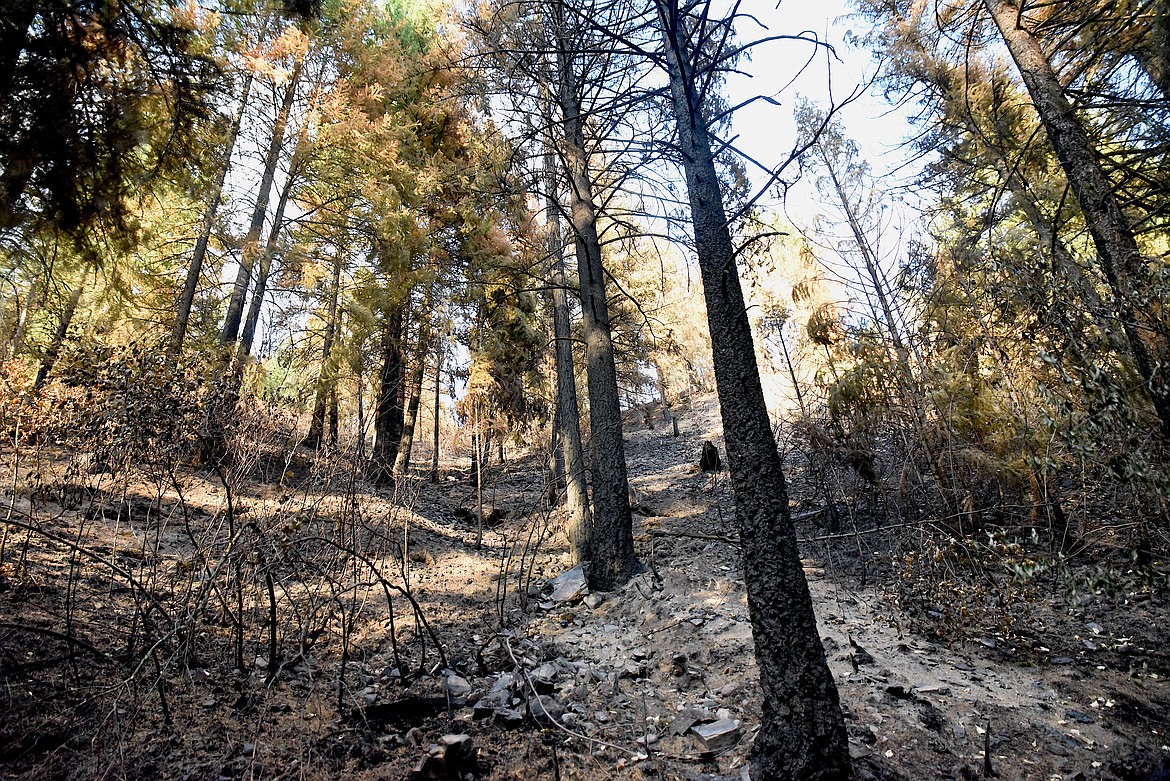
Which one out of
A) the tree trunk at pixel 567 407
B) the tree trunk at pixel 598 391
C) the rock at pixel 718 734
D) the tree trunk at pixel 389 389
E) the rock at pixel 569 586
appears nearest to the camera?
the rock at pixel 718 734

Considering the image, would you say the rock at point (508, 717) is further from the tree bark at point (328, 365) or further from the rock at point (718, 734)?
the tree bark at point (328, 365)

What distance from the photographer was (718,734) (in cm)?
342

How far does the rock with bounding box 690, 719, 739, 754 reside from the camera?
338 centimetres

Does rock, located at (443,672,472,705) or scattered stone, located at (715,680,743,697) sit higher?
rock, located at (443,672,472,705)

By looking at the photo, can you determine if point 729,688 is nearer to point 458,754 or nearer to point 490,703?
point 490,703

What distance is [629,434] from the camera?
27672mm

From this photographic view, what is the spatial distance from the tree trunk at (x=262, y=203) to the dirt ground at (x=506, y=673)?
179 inches

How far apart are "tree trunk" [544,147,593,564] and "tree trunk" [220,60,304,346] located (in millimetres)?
5596

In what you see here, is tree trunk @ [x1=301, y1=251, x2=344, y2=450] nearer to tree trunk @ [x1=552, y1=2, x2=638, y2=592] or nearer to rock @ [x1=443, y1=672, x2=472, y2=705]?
tree trunk @ [x1=552, y1=2, x2=638, y2=592]

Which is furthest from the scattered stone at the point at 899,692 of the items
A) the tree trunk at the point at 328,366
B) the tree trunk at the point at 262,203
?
the tree trunk at the point at 262,203

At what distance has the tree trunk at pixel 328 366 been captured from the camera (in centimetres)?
1014

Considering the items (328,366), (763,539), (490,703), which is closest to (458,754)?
(490,703)

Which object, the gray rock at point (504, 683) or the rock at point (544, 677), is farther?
Result: the rock at point (544, 677)

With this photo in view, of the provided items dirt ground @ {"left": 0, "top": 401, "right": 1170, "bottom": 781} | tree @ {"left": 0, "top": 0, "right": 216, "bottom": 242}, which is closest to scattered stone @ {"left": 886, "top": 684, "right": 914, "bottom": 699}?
dirt ground @ {"left": 0, "top": 401, "right": 1170, "bottom": 781}
